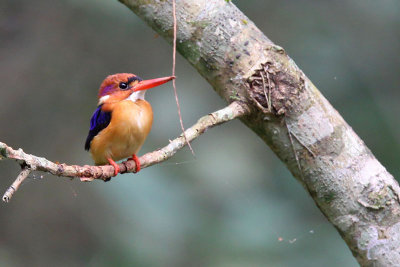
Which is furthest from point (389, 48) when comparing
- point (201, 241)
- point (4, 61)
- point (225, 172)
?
point (4, 61)

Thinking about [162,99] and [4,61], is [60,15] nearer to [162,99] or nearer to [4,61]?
[4,61]

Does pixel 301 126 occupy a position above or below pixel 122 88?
below

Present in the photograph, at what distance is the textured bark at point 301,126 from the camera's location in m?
2.30

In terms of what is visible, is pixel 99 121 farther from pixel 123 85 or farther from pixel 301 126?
pixel 301 126

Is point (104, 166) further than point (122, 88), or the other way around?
point (122, 88)

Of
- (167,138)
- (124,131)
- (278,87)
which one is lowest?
(167,138)

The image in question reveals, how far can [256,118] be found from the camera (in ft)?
7.86


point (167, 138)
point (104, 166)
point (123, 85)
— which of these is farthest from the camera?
point (167, 138)

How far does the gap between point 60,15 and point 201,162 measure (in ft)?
6.69

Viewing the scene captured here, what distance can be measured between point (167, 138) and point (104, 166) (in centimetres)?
200

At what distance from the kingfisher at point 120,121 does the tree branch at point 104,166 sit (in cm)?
10

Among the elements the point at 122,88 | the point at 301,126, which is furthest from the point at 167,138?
the point at 301,126

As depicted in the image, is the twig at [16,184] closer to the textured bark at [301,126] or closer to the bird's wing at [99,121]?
the bird's wing at [99,121]

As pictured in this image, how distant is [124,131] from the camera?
2.46 m
